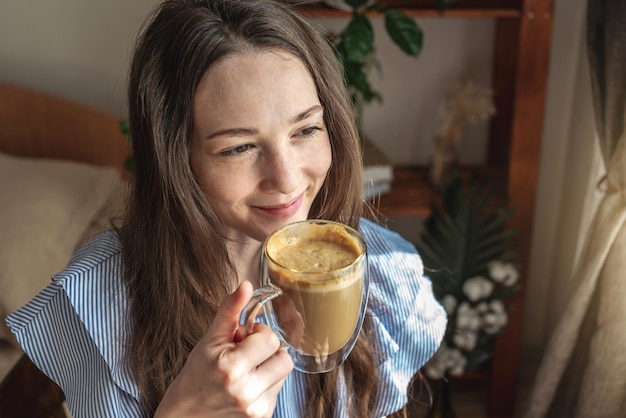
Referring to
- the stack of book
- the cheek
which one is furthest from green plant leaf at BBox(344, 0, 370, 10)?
the cheek

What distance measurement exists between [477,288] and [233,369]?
1303 millimetres

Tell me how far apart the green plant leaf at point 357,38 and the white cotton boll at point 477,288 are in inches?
28.7

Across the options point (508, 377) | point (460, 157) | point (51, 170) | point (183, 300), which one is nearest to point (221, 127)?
point (183, 300)

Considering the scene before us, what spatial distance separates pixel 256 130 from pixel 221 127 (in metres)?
0.05

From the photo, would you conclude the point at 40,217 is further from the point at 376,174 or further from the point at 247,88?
the point at 247,88

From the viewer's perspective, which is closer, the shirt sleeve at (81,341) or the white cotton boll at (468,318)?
the shirt sleeve at (81,341)

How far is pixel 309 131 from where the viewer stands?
1083 mm


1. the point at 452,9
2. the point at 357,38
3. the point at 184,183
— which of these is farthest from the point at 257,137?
the point at 452,9

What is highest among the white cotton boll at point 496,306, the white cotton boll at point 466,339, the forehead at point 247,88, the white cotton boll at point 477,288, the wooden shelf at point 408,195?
the forehead at point 247,88

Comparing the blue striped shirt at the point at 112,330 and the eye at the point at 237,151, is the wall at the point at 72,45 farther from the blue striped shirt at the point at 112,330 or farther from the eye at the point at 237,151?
the eye at the point at 237,151

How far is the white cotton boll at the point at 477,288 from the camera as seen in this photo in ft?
6.57

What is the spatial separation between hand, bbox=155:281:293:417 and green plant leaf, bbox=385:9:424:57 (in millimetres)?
1096

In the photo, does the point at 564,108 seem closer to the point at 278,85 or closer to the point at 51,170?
the point at 278,85

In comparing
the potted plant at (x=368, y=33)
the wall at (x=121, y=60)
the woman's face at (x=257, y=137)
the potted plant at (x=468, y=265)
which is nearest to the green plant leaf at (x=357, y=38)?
the potted plant at (x=368, y=33)
